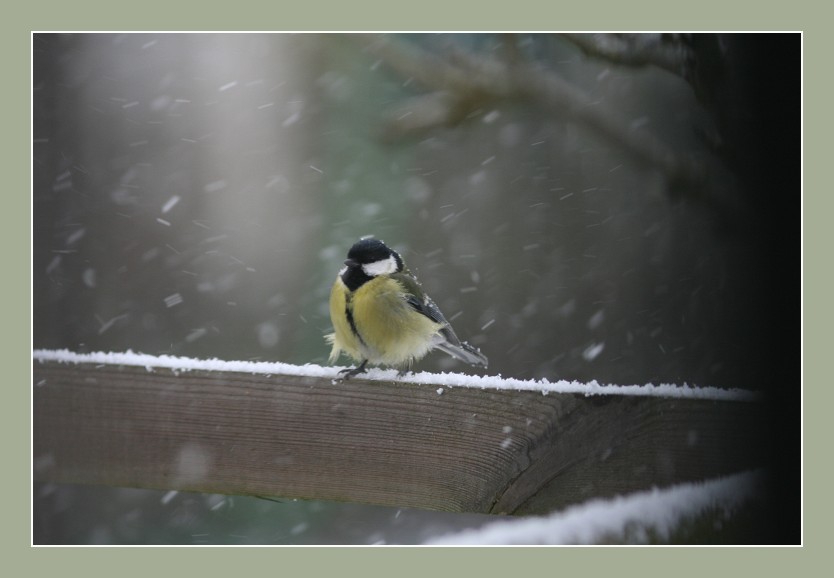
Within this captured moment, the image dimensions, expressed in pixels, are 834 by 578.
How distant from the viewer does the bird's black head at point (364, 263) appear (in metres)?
2.30

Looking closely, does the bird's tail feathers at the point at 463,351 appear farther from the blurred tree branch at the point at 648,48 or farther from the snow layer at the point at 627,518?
the blurred tree branch at the point at 648,48

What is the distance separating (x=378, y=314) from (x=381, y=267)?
0.15 m

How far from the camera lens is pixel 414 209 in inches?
119

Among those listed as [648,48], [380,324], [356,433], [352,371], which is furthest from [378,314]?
[648,48]

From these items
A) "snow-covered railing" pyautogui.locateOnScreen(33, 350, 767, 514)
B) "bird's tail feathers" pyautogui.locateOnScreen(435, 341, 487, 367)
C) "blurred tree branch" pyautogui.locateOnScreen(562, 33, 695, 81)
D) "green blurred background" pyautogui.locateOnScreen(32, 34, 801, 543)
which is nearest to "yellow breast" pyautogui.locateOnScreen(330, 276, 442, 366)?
"bird's tail feathers" pyautogui.locateOnScreen(435, 341, 487, 367)

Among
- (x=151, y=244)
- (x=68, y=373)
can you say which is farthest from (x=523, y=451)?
(x=151, y=244)

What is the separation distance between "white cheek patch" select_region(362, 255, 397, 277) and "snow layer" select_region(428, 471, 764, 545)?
780mm

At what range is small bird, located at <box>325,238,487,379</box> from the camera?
7.45 feet

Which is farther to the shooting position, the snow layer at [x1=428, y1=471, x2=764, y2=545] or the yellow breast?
the yellow breast

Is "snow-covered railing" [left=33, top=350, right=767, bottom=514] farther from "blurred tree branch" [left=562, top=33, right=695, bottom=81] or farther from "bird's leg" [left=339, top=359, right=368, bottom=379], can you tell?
"blurred tree branch" [left=562, top=33, right=695, bottom=81]

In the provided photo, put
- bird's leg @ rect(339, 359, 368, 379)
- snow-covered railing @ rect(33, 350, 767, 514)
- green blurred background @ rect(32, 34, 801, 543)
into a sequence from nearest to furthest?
snow-covered railing @ rect(33, 350, 767, 514) < bird's leg @ rect(339, 359, 368, 379) < green blurred background @ rect(32, 34, 801, 543)

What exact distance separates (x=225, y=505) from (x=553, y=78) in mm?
1849

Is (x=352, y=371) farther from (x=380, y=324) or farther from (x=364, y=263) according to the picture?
(x=364, y=263)

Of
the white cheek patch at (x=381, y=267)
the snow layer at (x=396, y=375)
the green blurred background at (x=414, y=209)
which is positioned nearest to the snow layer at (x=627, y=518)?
the green blurred background at (x=414, y=209)
